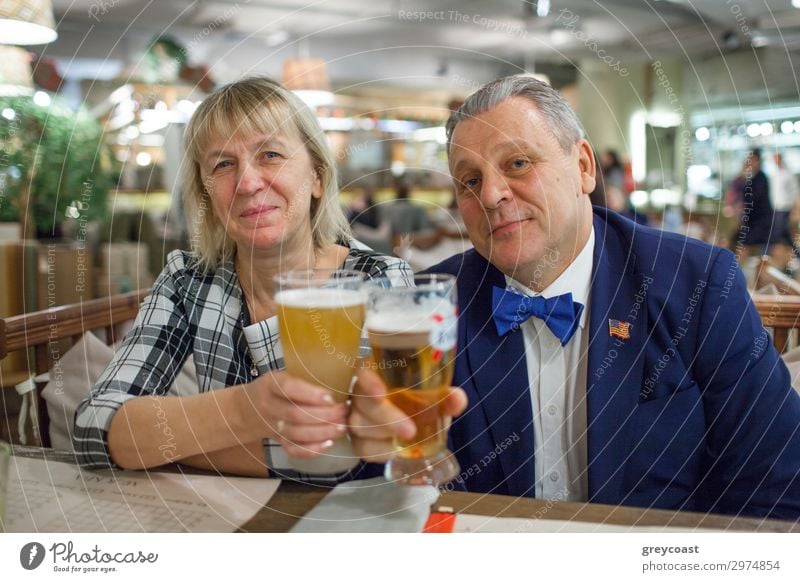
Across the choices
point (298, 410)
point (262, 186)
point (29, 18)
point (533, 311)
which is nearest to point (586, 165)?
point (533, 311)

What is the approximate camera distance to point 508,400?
3.44 ft

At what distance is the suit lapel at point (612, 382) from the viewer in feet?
3.33

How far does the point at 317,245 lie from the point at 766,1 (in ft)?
2.60

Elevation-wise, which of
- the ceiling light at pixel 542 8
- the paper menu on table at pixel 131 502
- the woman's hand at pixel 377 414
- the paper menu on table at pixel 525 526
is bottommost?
the paper menu on table at pixel 525 526

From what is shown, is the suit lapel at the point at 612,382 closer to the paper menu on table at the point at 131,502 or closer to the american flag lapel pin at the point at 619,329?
the american flag lapel pin at the point at 619,329

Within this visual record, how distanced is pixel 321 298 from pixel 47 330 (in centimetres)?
64

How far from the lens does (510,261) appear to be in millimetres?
1013

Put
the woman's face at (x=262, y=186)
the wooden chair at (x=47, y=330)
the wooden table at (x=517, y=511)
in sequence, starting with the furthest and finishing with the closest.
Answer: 1. the wooden chair at (x=47, y=330)
2. the woman's face at (x=262, y=186)
3. the wooden table at (x=517, y=511)

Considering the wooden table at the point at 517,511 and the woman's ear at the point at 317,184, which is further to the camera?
the woman's ear at the point at 317,184

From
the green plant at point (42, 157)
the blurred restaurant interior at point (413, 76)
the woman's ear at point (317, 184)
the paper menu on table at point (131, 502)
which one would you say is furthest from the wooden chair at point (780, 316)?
the green plant at point (42, 157)

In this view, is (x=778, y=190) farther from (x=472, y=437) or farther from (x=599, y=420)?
(x=472, y=437)

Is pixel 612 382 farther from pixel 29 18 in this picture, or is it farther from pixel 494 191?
pixel 29 18

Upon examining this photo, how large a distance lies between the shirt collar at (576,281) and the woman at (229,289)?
0.24 m

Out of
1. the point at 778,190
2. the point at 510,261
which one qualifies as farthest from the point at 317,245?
the point at 778,190
